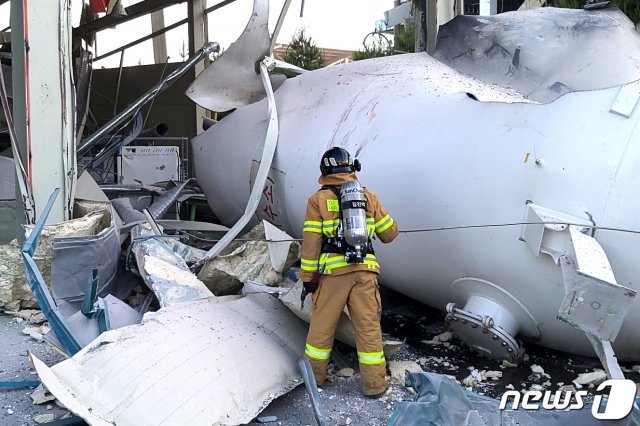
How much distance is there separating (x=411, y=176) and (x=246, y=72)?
2424 mm

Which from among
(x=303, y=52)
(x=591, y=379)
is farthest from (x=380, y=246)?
(x=303, y=52)

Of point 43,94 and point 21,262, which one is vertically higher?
point 43,94

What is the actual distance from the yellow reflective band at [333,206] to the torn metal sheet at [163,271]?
112cm

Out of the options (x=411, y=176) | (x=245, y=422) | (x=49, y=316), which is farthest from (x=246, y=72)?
(x=245, y=422)

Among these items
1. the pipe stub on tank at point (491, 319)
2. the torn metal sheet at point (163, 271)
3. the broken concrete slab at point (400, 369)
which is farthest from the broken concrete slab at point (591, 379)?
the torn metal sheet at point (163, 271)

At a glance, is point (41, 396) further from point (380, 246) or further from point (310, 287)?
point (380, 246)

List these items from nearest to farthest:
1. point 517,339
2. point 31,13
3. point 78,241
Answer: point 517,339 < point 78,241 < point 31,13

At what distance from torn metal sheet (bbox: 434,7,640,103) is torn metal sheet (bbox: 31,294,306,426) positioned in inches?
82.2

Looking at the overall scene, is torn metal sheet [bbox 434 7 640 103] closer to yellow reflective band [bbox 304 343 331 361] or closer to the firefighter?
the firefighter

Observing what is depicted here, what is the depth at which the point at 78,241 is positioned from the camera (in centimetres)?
413

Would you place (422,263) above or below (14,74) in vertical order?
below

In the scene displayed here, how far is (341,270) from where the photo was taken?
3242 millimetres

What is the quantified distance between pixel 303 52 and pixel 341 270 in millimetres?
16449

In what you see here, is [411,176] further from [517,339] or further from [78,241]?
[78,241]
